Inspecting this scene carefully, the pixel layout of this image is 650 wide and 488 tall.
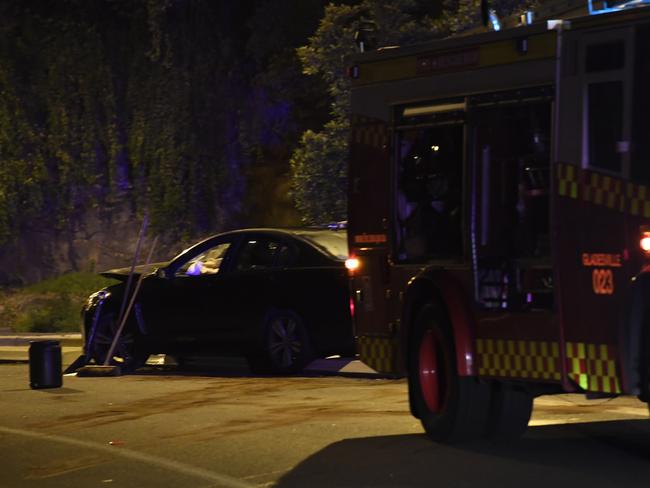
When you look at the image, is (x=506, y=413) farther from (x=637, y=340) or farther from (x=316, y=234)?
(x=316, y=234)

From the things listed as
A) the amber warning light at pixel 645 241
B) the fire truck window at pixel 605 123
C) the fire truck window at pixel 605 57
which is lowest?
the amber warning light at pixel 645 241

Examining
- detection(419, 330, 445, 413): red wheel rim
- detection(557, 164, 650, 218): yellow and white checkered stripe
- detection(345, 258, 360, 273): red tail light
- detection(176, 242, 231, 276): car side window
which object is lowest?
detection(419, 330, 445, 413): red wheel rim

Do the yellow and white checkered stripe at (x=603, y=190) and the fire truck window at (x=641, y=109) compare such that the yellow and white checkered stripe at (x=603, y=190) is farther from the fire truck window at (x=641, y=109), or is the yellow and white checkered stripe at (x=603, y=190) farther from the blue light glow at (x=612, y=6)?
the blue light glow at (x=612, y=6)

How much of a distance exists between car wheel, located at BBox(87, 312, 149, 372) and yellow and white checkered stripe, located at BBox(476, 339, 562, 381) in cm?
801

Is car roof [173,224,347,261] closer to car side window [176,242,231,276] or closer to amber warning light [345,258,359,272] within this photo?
car side window [176,242,231,276]

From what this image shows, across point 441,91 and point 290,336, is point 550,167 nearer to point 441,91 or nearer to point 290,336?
point 441,91

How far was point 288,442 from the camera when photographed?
11.3 m

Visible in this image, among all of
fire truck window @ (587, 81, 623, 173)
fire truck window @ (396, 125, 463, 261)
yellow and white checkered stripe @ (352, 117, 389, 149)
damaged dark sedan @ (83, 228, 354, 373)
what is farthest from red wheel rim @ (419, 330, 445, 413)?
damaged dark sedan @ (83, 228, 354, 373)

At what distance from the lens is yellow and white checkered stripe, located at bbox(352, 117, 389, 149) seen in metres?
11.7

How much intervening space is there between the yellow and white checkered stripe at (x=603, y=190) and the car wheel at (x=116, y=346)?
Result: 353 inches

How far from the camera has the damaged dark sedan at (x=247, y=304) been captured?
16.3 m

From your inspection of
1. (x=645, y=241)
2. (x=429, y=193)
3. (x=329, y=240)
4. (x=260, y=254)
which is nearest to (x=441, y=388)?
(x=429, y=193)

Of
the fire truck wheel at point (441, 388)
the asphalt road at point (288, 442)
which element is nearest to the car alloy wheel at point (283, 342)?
the asphalt road at point (288, 442)

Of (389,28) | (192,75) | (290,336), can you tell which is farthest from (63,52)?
(290,336)
